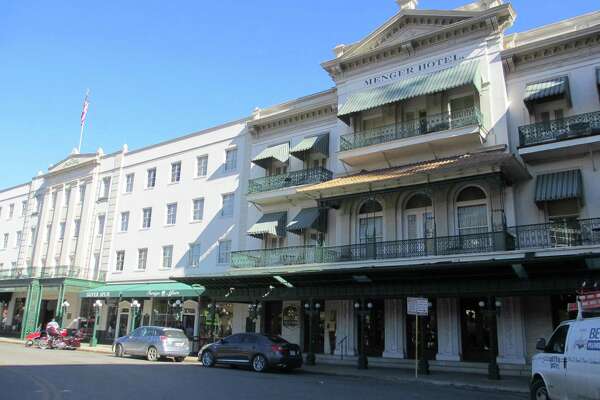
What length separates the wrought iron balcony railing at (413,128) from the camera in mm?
21141

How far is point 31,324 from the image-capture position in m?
37.6

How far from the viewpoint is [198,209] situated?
32.5 metres

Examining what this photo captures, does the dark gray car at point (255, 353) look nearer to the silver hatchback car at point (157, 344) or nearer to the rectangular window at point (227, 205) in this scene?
the silver hatchback car at point (157, 344)

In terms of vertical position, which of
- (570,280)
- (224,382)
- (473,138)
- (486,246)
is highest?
(473,138)

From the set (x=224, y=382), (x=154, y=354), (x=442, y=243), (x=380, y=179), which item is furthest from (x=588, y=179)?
(x=154, y=354)

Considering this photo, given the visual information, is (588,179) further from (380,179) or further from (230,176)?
(230,176)

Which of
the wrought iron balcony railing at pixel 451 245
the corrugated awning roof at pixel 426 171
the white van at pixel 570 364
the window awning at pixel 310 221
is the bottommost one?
the white van at pixel 570 364

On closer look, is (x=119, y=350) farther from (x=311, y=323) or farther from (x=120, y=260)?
(x=120, y=260)

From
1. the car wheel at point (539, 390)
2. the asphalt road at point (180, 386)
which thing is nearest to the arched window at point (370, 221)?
the asphalt road at point (180, 386)

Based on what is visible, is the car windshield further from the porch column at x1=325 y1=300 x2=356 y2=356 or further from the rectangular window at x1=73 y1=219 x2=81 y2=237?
the rectangular window at x1=73 y1=219 x2=81 y2=237

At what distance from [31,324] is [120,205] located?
1087 centimetres

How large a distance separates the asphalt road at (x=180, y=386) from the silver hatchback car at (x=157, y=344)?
4.30 m

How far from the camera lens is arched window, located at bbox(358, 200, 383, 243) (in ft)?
78.4

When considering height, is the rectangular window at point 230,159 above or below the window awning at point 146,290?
above
